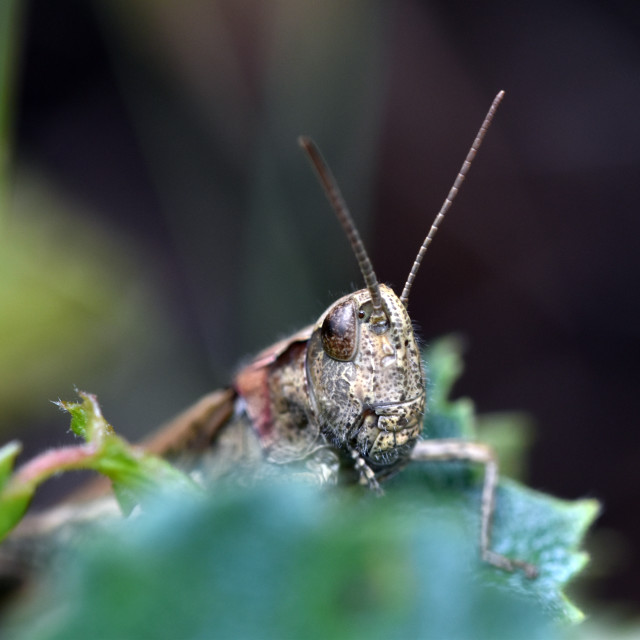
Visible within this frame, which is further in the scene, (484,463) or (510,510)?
(484,463)

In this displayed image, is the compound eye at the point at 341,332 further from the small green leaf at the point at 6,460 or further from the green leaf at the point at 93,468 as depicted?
the small green leaf at the point at 6,460

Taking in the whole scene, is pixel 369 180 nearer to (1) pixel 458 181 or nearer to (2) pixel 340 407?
(1) pixel 458 181

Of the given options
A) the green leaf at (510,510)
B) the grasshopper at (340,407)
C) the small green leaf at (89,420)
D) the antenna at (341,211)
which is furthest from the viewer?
the grasshopper at (340,407)

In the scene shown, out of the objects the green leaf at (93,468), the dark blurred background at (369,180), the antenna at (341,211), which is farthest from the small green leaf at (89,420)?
the dark blurred background at (369,180)

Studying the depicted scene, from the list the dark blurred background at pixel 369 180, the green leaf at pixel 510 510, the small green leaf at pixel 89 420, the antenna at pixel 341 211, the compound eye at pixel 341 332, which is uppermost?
the dark blurred background at pixel 369 180

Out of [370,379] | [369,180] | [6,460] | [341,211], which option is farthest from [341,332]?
[369,180]

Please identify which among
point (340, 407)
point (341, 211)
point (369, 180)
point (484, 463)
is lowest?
point (484, 463)

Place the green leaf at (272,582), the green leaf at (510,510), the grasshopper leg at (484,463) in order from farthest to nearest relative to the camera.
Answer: the grasshopper leg at (484,463), the green leaf at (510,510), the green leaf at (272,582)

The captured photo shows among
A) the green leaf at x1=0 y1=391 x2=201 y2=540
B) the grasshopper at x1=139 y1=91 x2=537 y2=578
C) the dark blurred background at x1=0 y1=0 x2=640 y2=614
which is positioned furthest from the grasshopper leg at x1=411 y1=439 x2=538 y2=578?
the dark blurred background at x1=0 y1=0 x2=640 y2=614
